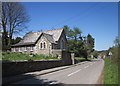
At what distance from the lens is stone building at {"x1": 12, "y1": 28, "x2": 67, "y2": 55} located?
2089 inches

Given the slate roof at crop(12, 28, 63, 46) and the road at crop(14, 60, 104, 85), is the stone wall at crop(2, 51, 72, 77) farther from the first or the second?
the slate roof at crop(12, 28, 63, 46)

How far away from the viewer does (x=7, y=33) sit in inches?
1999

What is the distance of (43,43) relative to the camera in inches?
2125

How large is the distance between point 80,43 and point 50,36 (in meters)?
21.6

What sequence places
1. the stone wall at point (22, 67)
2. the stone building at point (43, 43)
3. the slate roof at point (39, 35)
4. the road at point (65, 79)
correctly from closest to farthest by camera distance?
the road at point (65, 79), the stone wall at point (22, 67), the stone building at point (43, 43), the slate roof at point (39, 35)

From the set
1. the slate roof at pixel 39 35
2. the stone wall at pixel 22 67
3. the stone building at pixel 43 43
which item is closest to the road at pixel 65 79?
the stone wall at pixel 22 67

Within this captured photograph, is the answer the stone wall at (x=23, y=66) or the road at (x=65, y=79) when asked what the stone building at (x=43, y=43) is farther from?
the road at (x=65, y=79)

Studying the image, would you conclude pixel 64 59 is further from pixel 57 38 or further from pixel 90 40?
pixel 90 40

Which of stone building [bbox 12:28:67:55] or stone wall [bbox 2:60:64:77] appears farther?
stone building [bbox 12:28:67:55]

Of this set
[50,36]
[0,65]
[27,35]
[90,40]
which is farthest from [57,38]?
[90,40]

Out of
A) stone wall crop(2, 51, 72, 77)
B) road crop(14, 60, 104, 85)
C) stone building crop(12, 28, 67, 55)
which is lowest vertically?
road crop(14, 60, 104, 85)

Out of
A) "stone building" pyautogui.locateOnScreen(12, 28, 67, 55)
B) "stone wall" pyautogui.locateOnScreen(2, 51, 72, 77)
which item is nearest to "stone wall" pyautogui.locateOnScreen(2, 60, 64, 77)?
"stone wall" pyautogui.locateOnScreen(2, 51, 72, 77)

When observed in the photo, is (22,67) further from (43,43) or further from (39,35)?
(39,35)

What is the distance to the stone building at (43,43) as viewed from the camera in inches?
2089
